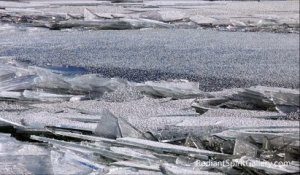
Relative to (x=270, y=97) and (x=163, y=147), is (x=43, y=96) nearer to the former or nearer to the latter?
(x=163, y=147)

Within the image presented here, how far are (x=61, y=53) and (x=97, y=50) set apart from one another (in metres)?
0.12

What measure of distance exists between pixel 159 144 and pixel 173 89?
0.88 ft

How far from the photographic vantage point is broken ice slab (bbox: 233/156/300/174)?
0.99m

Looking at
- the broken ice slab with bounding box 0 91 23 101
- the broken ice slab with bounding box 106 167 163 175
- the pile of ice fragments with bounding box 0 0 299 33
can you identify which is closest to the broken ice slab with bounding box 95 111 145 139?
the broken ice slab with bounding box 106 167 163 175

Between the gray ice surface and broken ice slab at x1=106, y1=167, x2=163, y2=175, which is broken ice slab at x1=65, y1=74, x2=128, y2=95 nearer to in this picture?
the gray ice surface

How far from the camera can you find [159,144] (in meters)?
1.09

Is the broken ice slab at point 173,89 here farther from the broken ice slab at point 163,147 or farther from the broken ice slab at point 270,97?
the broken ice slab at point 163,147

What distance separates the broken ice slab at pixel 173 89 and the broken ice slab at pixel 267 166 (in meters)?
0.31

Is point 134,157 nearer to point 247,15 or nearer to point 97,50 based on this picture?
point 97,50

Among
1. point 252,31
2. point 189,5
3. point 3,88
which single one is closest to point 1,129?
point 3,88

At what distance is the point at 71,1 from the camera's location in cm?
212

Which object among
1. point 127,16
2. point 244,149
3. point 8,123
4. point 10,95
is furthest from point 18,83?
point 244,149

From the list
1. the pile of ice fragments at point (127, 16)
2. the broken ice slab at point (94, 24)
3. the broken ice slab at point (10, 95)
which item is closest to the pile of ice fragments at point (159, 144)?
the broken ice slab at point (10, 95)

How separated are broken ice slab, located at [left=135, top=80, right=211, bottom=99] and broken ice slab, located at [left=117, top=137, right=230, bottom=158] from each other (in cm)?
24
